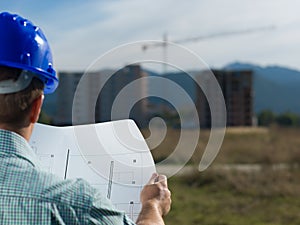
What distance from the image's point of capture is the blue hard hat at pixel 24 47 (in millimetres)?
1235

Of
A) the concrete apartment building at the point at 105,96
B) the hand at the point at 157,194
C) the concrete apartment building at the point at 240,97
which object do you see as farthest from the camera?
the concrete apartment building at the point at 240,97

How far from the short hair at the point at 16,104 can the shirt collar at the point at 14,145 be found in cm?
3

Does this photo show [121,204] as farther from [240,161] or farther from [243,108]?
[243,108]

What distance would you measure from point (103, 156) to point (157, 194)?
0.22m

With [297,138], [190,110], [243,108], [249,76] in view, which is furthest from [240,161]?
[190,110]

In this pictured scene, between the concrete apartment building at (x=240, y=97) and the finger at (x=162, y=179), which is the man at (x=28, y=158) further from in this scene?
the concrete apartment building at (x=240, y=97)

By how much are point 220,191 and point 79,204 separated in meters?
10.5

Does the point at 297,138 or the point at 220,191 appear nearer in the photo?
the point at 220,191

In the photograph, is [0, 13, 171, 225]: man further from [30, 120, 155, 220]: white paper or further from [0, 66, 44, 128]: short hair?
[30, 120, 155, 220]: white paper

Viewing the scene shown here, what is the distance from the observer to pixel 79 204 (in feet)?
3.73

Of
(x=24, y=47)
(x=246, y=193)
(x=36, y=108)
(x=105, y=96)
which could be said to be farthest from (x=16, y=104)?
(x=246, y=193)

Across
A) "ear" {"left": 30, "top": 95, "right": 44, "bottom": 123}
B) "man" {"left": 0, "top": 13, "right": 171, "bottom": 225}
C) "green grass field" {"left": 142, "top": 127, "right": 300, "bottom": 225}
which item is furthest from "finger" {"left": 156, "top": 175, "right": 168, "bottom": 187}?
"green grass field" {"left": 142, "top": 127, "right": 300, "bottom": 225}

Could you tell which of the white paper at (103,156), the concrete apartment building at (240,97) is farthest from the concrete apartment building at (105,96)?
the concrete apartment building at (240,97)

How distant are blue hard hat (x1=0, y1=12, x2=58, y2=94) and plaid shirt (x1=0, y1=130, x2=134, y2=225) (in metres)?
0.21
